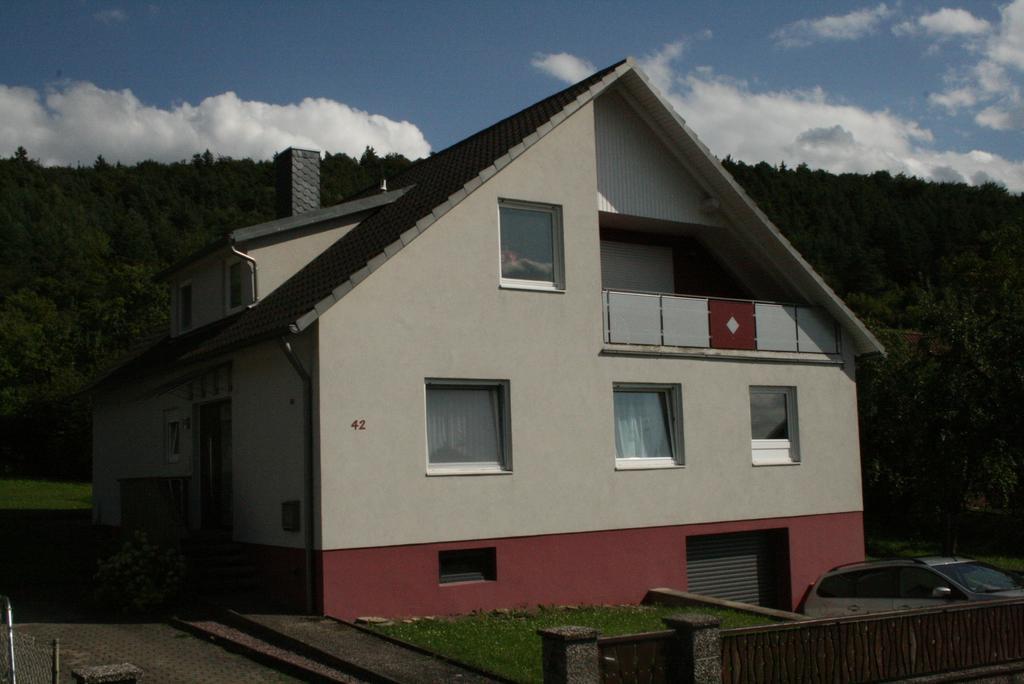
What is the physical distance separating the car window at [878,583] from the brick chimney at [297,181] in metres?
11.9

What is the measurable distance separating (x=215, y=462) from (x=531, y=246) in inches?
252

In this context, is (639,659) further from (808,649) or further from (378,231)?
(378,231)

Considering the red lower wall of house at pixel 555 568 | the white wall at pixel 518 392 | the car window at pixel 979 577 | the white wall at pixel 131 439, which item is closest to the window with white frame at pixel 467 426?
the white wall at pixel 518 392

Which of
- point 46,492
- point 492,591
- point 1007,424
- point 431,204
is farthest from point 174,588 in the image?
point 46,492

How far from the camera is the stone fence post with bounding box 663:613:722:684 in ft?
31.7

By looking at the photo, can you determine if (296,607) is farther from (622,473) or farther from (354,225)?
(354,225)

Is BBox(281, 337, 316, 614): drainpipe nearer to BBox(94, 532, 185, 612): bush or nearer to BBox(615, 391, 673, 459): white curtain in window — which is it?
BBox(94, 532, 185, 612): bush

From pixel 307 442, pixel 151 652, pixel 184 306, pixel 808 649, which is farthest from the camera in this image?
pixel 184 306

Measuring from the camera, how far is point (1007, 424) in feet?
72.2

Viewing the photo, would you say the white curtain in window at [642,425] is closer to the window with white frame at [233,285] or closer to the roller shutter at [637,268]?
the roller shutter at [637,268]

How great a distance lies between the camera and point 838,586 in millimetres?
16297

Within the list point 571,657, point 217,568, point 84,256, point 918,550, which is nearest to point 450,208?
point 217,568

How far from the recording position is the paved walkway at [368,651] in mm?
10555

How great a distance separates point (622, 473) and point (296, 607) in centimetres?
557
